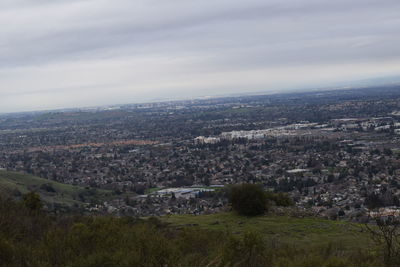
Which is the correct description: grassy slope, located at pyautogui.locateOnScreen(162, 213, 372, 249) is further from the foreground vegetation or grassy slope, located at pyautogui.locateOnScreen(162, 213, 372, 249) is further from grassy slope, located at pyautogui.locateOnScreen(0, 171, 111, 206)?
grassy slope, located at pyautogui.locateOnScreen(0, 171, 111, 206)

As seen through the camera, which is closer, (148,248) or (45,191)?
(148,248)

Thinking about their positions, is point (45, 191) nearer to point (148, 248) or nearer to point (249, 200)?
point (249, 200)

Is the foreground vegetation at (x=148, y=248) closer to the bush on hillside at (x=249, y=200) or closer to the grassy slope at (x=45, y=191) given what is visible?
the bush on hillside at (x=249, y=200)

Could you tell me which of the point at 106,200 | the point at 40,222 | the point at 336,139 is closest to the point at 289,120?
the point at 336,139

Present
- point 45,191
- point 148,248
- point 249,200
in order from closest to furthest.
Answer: point 148,248
point 249,200
point 45,191

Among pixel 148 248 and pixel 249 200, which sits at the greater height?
pixel 148 248

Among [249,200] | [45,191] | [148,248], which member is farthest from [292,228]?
[45,191]
